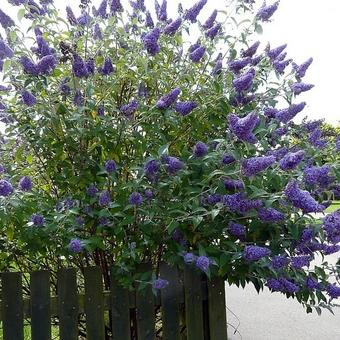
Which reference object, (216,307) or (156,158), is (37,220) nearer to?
(156,158)

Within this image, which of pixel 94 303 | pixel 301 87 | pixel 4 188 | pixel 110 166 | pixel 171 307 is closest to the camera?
pixel 4 188

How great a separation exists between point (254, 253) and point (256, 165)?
0.45m

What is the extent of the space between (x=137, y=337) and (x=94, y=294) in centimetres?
40

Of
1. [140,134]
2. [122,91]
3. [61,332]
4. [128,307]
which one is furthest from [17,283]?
[122,91]

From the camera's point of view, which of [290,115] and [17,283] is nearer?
[17,283]

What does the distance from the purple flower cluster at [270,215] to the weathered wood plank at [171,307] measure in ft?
2.27

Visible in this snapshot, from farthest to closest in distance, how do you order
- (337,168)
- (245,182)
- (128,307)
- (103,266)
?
(103,266) → (128,307) → (337,168) → (245,182)

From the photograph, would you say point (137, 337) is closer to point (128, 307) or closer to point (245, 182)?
point (128, 307)

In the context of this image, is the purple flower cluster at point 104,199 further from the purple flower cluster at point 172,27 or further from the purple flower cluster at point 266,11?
the purple flower cluster at point 266,11

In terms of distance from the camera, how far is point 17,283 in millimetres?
2588

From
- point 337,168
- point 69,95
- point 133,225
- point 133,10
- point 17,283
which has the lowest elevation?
point 17,283

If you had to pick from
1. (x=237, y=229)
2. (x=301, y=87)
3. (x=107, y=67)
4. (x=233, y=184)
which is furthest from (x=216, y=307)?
(x=107, y=67)

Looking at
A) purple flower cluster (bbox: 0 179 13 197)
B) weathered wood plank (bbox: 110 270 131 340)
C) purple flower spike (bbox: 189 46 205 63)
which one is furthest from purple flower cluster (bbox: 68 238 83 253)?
purple flower spike (bbox: 189 46 205 63)

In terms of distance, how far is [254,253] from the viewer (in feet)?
7.50
